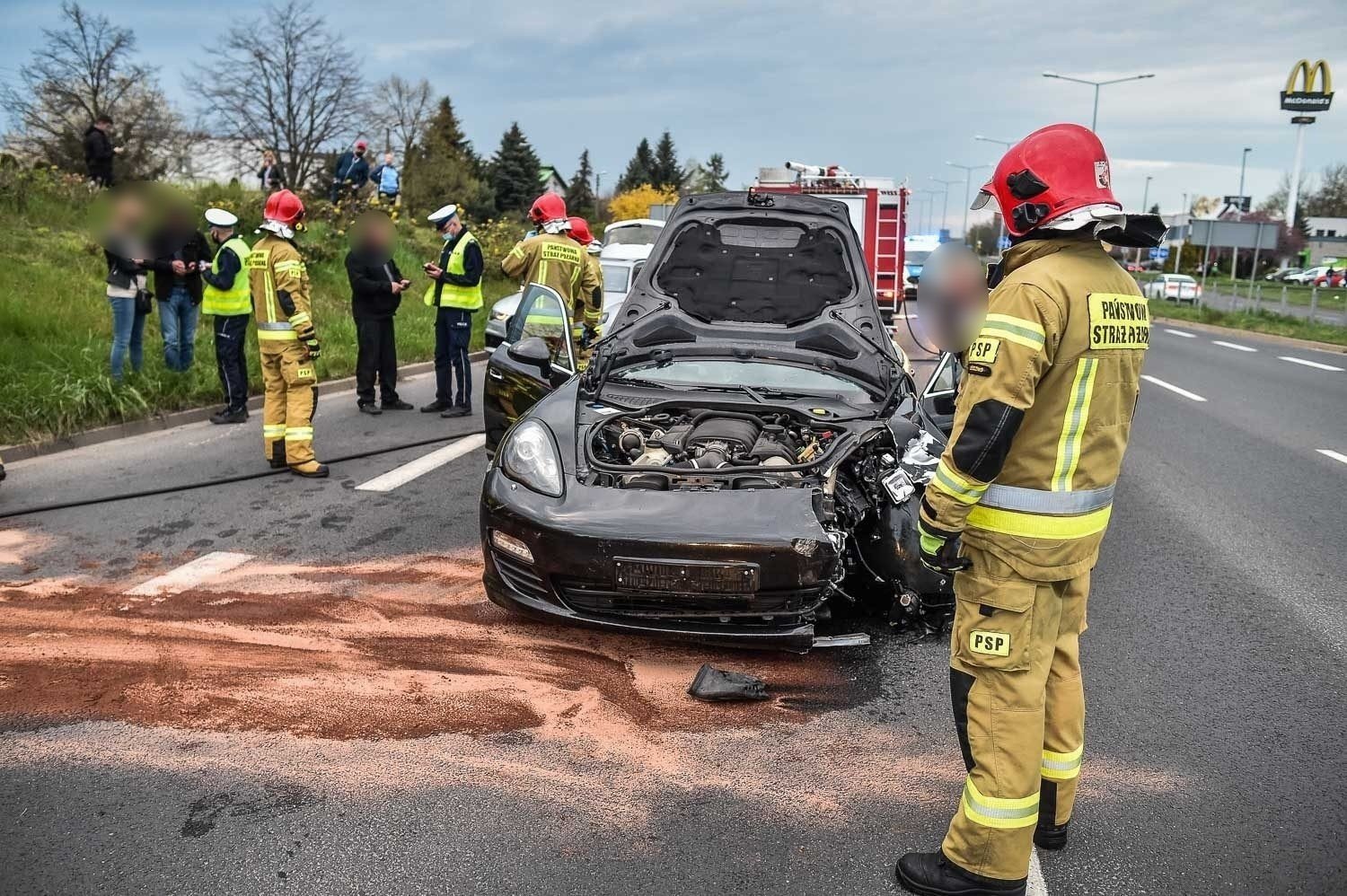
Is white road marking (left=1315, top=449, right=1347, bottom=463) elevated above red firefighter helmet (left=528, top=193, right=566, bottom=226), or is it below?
below

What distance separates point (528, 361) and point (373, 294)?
16.2 ft

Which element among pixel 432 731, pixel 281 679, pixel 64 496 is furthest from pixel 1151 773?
pixel 64 496

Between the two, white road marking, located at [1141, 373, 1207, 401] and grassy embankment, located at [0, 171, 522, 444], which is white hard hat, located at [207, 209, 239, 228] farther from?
white road marking, located at [1141, 373, 1207, 401]

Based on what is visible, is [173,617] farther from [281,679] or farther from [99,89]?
[99,89]

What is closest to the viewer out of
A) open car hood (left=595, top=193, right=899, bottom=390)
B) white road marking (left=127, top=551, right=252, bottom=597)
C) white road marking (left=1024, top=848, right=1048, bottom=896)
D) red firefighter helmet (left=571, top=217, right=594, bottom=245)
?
→ white road marking (left=1024, top=848, right=1048, bottom=896)

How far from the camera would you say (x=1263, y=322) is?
26.6m

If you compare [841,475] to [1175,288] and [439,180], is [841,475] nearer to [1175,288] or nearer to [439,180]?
[439,180]

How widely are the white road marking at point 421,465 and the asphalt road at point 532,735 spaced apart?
1139 millimetres

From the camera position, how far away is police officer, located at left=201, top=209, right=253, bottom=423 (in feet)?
28.7

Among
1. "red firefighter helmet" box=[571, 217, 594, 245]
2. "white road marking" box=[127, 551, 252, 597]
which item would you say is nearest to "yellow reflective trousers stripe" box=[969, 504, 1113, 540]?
"white road marking" box=[127, 551, 252, 597]

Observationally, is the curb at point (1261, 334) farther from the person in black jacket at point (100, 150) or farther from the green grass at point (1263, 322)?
the person in black jacket at point (100, 150)

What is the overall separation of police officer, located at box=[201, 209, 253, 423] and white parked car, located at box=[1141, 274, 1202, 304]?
36816 millimetres

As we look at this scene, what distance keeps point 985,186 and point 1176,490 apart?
5505 millimetres

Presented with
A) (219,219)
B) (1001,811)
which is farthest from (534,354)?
(219,219)
